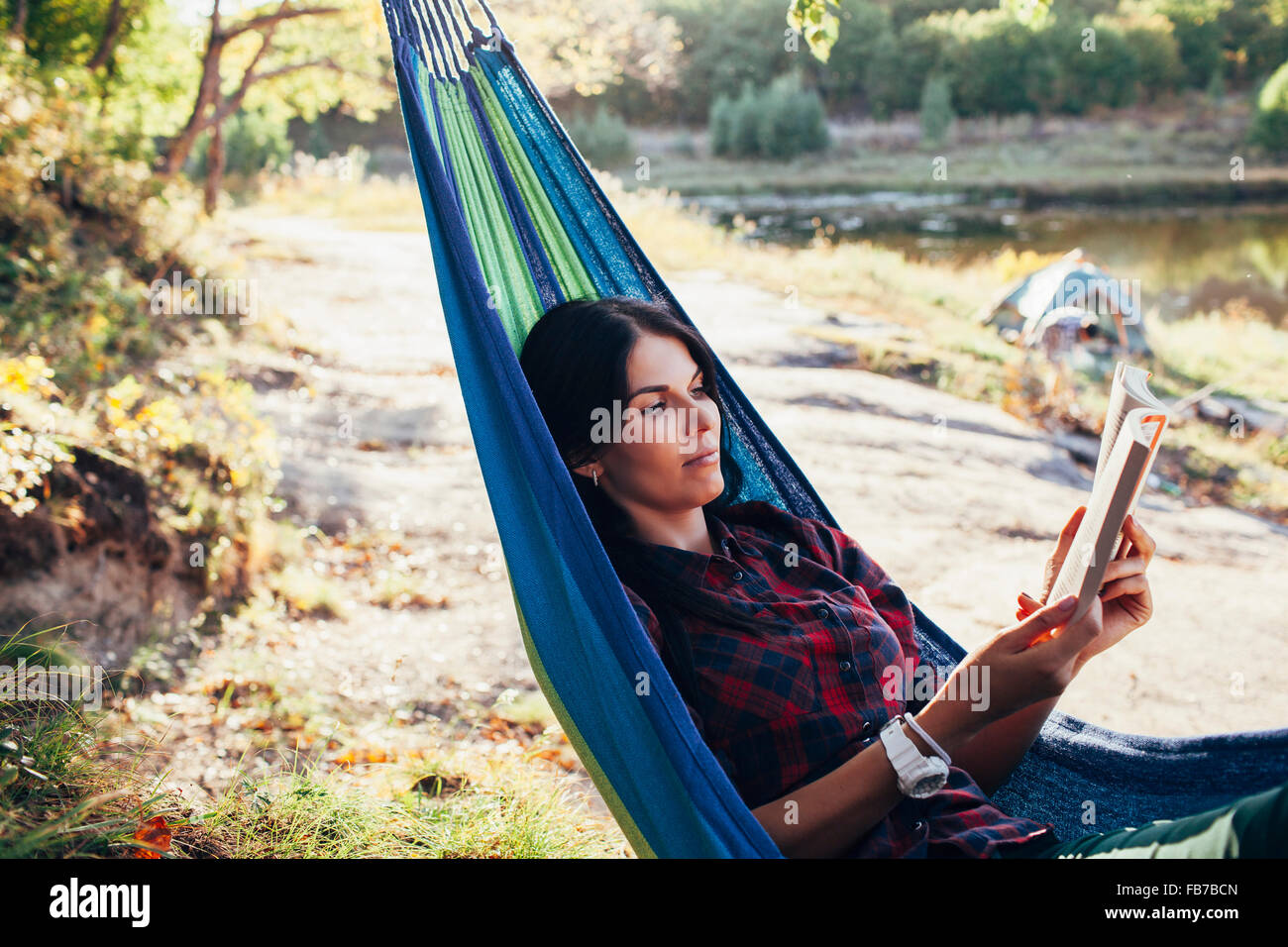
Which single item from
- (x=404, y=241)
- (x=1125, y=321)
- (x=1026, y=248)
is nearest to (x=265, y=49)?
(x=404, y=241)

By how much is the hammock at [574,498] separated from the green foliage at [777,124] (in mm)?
30521

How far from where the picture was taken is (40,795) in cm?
139

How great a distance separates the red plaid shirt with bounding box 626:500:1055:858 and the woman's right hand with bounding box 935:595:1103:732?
0.15 m

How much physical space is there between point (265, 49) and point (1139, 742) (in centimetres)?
1004

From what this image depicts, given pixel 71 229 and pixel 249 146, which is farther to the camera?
pixel 249 146

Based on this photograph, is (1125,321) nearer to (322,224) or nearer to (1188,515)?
(1188,515)

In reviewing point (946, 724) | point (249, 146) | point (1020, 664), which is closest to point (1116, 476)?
point (1020, 664)

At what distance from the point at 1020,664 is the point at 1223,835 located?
0.94 feet

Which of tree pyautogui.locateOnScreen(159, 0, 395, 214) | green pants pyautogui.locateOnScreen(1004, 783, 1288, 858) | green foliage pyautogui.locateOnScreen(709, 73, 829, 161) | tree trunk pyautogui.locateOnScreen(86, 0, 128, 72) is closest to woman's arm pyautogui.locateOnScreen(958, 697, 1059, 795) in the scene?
green pants pyautogui.locateOnScreen(1004, 783, 1288, 858)

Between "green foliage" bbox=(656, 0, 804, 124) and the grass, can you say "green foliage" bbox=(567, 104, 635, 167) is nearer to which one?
"green foliage" bbox=(656, 0, 804, 124)

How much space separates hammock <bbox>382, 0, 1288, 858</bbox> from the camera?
49.6 inches

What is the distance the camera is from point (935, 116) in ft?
106

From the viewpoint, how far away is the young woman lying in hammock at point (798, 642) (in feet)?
→ 4.00

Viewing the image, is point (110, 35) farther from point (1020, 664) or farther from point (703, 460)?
point (1020, 664)
